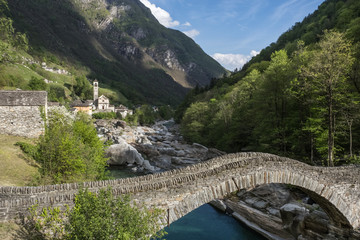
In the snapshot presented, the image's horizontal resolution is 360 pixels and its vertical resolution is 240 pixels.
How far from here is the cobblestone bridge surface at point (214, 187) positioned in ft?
25.3

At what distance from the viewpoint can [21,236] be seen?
626cm

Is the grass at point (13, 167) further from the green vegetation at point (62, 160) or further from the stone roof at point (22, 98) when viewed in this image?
the stone roof at point (22, 98)

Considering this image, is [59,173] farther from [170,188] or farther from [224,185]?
[224,185]

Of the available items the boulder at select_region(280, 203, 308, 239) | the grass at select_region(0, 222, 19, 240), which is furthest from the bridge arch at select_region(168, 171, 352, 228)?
the grass at select_region(0, 222, 19, 240)

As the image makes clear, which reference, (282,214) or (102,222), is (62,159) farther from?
(282,214)

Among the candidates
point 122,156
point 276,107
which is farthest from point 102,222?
point 122,156

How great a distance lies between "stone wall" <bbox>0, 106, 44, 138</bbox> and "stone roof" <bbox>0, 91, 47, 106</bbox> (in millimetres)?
431

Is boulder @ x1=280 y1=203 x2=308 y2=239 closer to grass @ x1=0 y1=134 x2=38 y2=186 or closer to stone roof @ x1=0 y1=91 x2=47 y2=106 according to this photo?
grass @ x1=0 y1=134 x2=38 y2=186

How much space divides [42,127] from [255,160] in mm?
23289

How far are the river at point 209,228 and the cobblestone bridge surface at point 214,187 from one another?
667cm

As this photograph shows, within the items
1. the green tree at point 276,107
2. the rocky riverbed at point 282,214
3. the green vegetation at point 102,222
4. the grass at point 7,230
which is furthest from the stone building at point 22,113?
the green tree at point 276,107

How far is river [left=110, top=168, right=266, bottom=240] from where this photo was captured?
15594 mm

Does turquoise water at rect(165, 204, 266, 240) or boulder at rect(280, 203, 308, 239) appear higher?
boulder at rect(280, 203, 308, 239)

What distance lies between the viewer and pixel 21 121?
2242 centimetres
